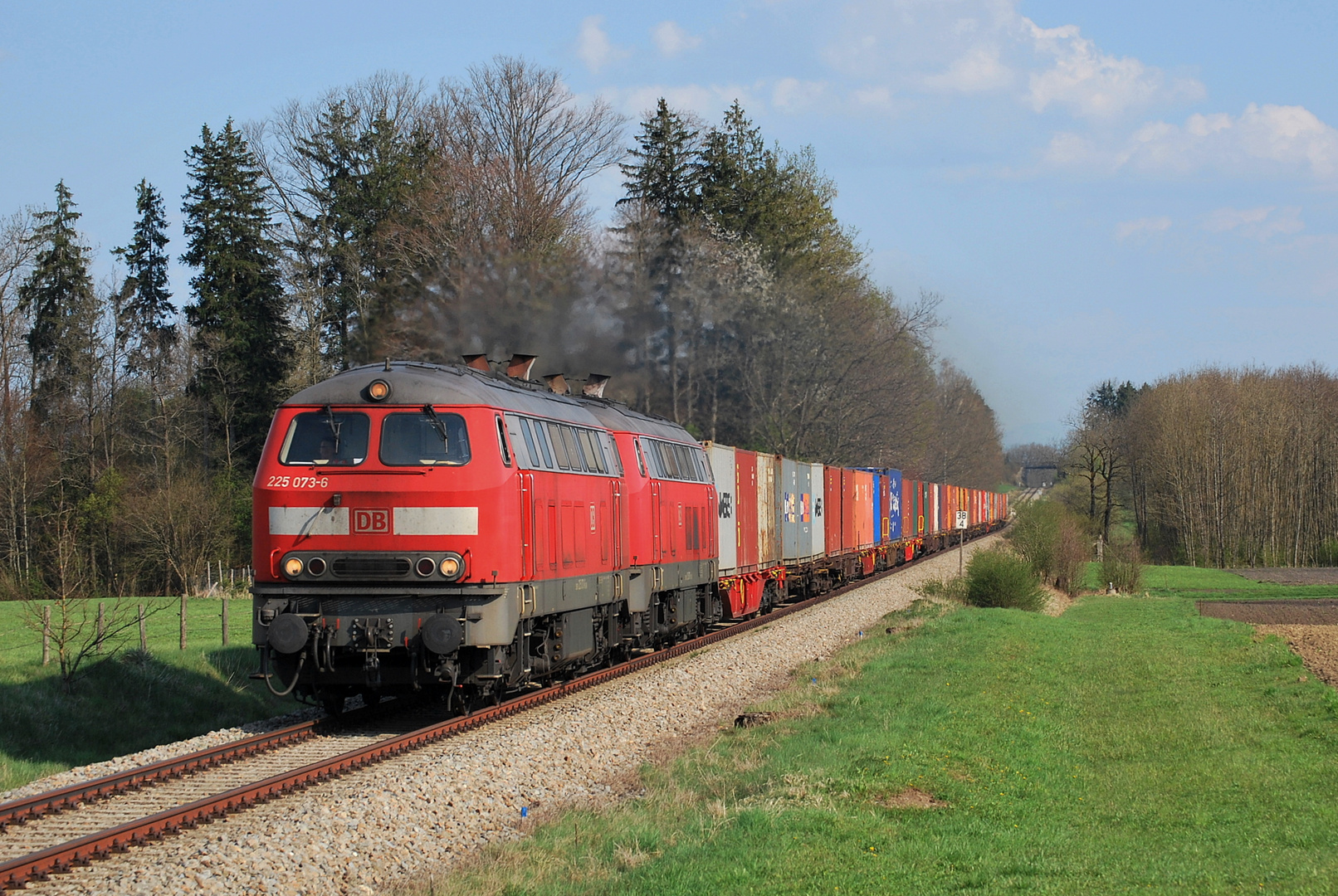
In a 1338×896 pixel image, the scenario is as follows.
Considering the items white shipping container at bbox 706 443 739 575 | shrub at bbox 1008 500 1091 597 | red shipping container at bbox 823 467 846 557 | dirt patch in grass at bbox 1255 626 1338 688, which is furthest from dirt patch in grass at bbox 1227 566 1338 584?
white shipping container at bbox 706 443 739 575

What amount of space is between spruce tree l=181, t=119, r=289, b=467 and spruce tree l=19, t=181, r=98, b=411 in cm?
447

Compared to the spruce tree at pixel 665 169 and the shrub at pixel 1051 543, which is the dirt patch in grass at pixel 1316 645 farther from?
the spruce tree at pixel 665 169

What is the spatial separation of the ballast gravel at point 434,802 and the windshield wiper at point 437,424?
2.90m

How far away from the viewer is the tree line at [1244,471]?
177 feet

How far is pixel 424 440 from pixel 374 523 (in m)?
0.95

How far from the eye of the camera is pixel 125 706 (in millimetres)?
15281

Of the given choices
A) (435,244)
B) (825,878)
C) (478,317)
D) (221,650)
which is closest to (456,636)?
(825,878)

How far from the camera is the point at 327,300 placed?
45656 mm

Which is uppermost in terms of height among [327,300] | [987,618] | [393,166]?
[393,166]

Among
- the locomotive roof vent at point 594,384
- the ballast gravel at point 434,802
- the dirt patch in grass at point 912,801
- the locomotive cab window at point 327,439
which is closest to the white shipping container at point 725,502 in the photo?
the locomotive roof vent at point 594,384

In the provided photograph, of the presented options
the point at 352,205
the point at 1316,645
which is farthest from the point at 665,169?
the point at 1316,645

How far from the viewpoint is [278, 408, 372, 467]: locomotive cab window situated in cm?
1158

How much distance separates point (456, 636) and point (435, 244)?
30.1m

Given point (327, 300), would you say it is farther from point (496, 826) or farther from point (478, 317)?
point (496, 826)
